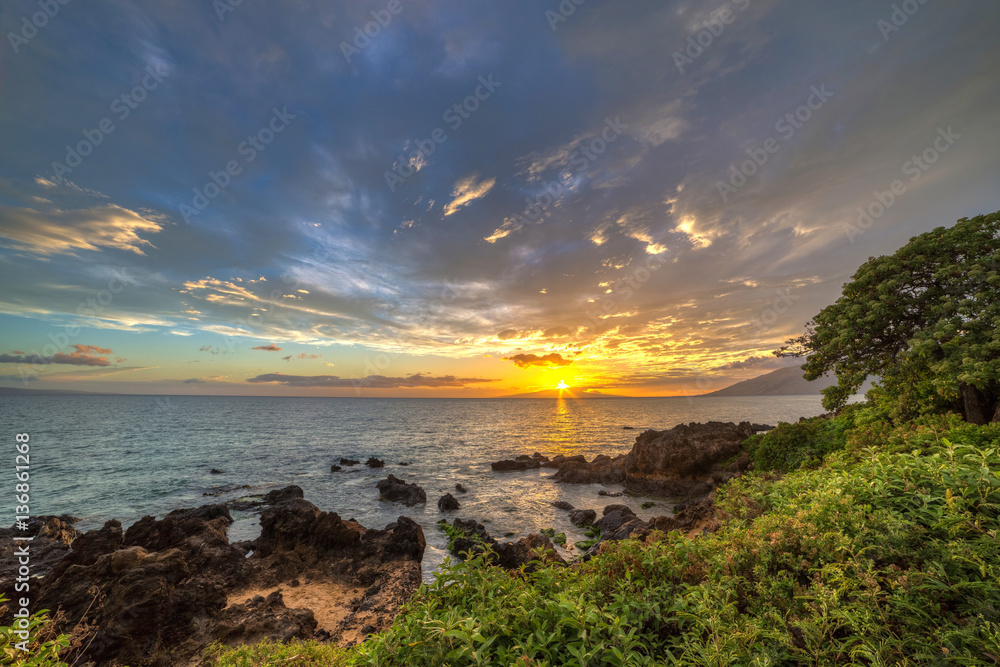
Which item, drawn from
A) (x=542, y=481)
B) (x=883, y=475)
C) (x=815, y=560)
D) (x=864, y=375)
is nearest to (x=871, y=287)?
(x=864, y=375)

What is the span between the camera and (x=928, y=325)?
14133 mm

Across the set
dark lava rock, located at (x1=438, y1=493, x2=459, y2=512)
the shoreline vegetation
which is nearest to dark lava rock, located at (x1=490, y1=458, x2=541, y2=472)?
dark lava rock, located at (x1=438, y1=493, x2=459, y2=512)

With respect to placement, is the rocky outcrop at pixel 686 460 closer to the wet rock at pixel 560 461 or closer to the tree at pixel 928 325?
the wet rock at pixel 560 461

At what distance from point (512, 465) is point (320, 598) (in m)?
34.4

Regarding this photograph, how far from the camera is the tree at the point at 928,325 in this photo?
1256 centimetres

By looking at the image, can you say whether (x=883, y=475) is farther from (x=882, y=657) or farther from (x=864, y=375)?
(x=864, y=375)

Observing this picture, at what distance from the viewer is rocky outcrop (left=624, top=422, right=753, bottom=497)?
109 ft

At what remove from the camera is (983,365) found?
11.6 metres

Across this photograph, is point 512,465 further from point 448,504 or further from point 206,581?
point 206,581

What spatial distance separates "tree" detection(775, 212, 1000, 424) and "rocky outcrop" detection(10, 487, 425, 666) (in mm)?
22515

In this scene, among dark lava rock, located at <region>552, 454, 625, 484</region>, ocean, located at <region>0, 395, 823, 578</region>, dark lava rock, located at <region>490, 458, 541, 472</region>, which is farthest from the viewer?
dark lava rock, located at <region>490, 458, 541, 472</region>

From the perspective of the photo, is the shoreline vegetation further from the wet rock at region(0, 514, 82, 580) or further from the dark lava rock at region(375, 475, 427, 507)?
the dark lava rock at region(375, 475, 427, 507)

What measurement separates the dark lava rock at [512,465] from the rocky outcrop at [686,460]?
14769mm

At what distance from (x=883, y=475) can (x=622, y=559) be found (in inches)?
174
